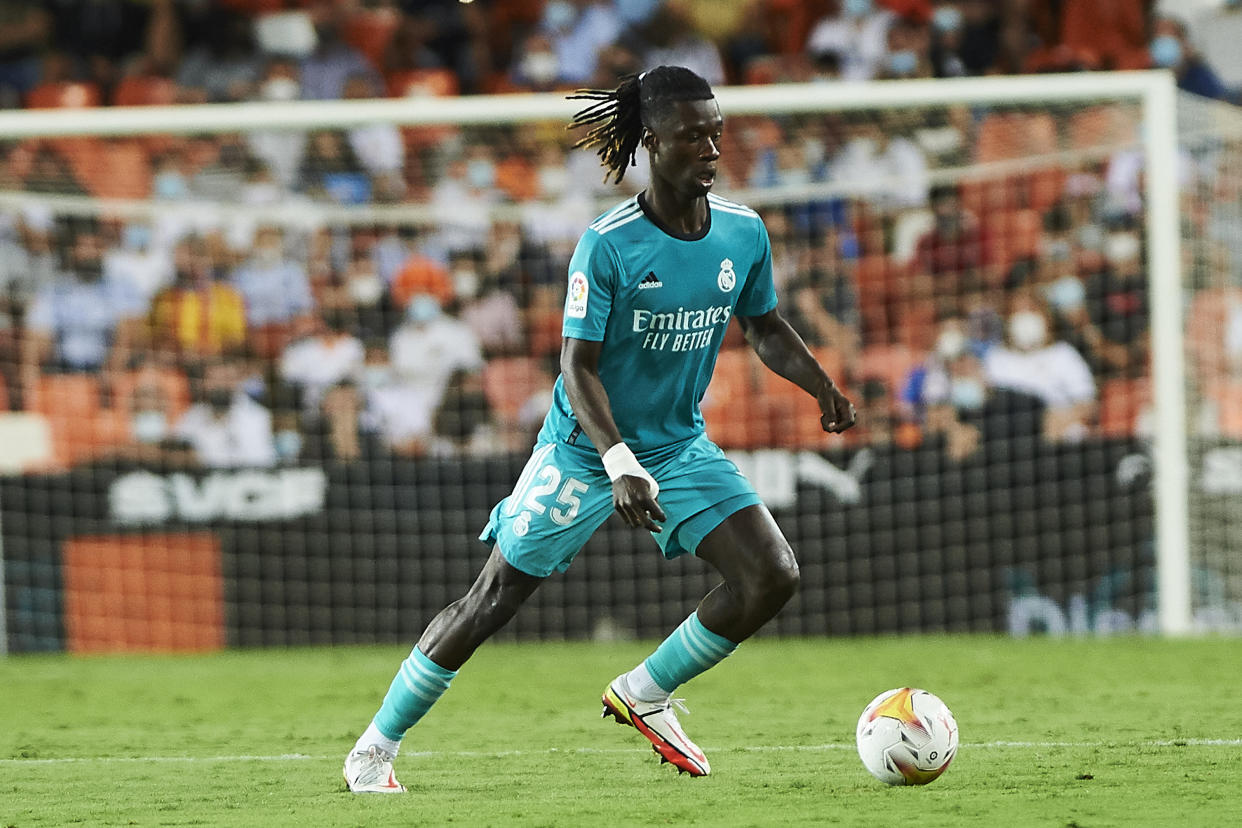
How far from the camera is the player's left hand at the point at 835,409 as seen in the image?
221 inches

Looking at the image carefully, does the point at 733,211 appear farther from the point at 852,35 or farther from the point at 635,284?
the point at 852,35

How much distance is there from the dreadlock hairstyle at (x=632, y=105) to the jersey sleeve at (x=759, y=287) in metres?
0.52

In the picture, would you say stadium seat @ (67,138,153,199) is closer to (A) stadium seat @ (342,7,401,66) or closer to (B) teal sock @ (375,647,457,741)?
(A) stadium seat @ (342,7,401,66)

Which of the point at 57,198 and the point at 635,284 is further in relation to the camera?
the point at 57,198

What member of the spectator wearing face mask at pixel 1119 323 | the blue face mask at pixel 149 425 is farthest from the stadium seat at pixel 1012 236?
the blue face mask at pixel 149 425

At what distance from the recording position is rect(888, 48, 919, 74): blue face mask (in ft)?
46.5

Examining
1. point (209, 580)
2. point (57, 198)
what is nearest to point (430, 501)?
point (209, 580)

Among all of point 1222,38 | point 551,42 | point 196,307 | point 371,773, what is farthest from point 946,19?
point 371,773

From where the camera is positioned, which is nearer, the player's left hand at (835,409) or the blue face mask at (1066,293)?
the player's left hand at (835,409)

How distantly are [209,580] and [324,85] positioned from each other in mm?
5810

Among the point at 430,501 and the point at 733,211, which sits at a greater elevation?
the point at 733,211

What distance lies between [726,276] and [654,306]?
29 cm

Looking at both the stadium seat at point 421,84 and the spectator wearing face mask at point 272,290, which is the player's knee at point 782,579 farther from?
the stadium seat at point 421,84

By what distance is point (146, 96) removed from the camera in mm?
14781
